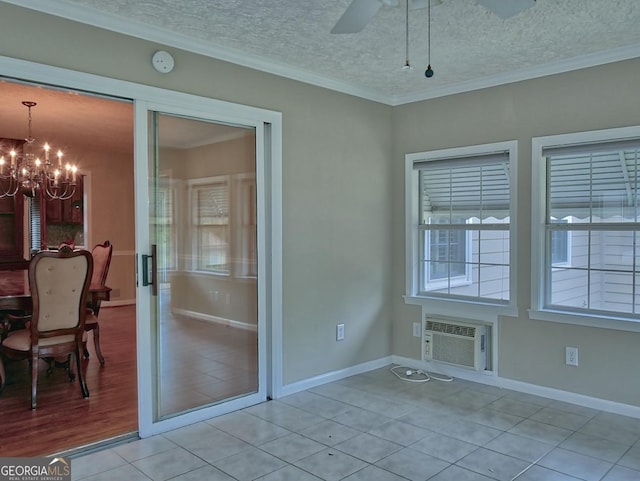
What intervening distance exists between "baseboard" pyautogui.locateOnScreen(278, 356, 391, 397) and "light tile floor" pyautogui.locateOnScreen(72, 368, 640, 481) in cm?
9

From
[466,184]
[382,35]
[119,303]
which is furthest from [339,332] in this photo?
[119,303]

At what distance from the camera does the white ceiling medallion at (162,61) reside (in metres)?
3.11

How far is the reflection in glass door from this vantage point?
3.23 m

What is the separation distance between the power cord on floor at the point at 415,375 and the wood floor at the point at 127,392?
1.36 metres

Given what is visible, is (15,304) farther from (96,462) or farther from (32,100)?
(32,100)

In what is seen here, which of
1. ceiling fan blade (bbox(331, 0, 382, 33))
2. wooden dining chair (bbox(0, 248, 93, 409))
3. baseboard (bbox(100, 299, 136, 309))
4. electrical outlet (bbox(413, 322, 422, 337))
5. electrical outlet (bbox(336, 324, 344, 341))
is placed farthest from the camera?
baseboard (bbox(100, 299, 136, 309))

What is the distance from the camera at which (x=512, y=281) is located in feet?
13.2

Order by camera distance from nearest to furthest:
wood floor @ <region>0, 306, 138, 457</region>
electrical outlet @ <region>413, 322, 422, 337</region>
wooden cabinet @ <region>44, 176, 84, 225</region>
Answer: wood floor @ <region>0, 306, 138, 457</region>, electrical outlet @ <region>413, 322, 422, 337</region>, wooden cabinet @ <region>44, 176, 84, 225</region>

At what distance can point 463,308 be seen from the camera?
4309 mm

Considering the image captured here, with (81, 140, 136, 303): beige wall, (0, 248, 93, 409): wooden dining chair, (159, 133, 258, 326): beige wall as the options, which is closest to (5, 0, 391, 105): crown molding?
(159, 133, 258, 326): beige wall

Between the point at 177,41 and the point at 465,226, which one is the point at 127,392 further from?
the point at 465,226

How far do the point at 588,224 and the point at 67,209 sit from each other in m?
7.33

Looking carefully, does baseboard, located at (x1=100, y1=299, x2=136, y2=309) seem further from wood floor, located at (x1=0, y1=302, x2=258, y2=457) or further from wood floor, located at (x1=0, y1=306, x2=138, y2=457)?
wood floor, located at (x1=0, y1=302, x2=258, y2=457)

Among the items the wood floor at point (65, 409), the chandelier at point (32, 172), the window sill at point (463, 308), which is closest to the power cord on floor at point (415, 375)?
the window sill at point (463, 308)
